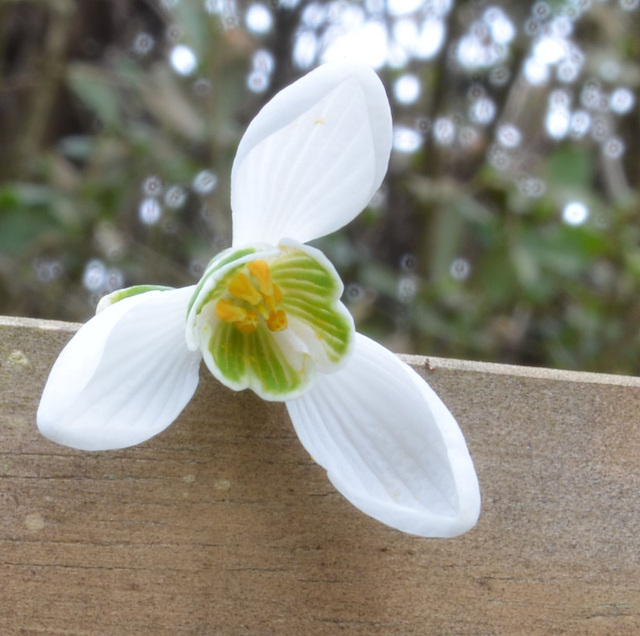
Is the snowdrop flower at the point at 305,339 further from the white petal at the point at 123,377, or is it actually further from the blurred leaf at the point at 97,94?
the blurred leaf at the point at 97,94

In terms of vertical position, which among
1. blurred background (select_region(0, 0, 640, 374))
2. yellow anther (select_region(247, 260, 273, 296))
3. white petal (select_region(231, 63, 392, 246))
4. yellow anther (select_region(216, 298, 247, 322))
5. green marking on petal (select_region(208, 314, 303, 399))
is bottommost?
blurred background (select_region(0, 0, 640, 374))

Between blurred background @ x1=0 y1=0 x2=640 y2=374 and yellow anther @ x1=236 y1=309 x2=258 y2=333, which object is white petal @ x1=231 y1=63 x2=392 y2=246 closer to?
yellow anther @ x1=236 y1=309 x2=258 y2=333

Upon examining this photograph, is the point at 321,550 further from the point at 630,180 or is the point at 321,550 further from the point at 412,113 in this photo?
the point at 630,180

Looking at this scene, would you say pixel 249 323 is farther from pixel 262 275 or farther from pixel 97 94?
pixel 97 94

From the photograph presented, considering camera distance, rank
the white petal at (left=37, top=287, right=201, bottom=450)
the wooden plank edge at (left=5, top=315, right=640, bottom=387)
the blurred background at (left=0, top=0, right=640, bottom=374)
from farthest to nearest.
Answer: the blurred background at (left=0, top=0, right=640, bottom=374)
the wooden plank edge at (left=5, top=315, right=640, bottom=387)
the white petal at (left=37, top=287, right=201, bottom=450)

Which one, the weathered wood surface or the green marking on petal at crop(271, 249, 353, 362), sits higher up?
the green marking on petal at crop(271, 249, 353, 362)

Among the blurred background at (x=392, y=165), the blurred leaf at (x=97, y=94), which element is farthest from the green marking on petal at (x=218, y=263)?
the blurred leaf at (x=97, y=94)

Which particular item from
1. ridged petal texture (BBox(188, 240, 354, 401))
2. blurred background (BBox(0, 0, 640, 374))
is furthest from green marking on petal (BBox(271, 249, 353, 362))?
blurred background (BBox(0, 0, 640, 374))

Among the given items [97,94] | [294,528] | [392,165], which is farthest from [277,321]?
[392,165]
